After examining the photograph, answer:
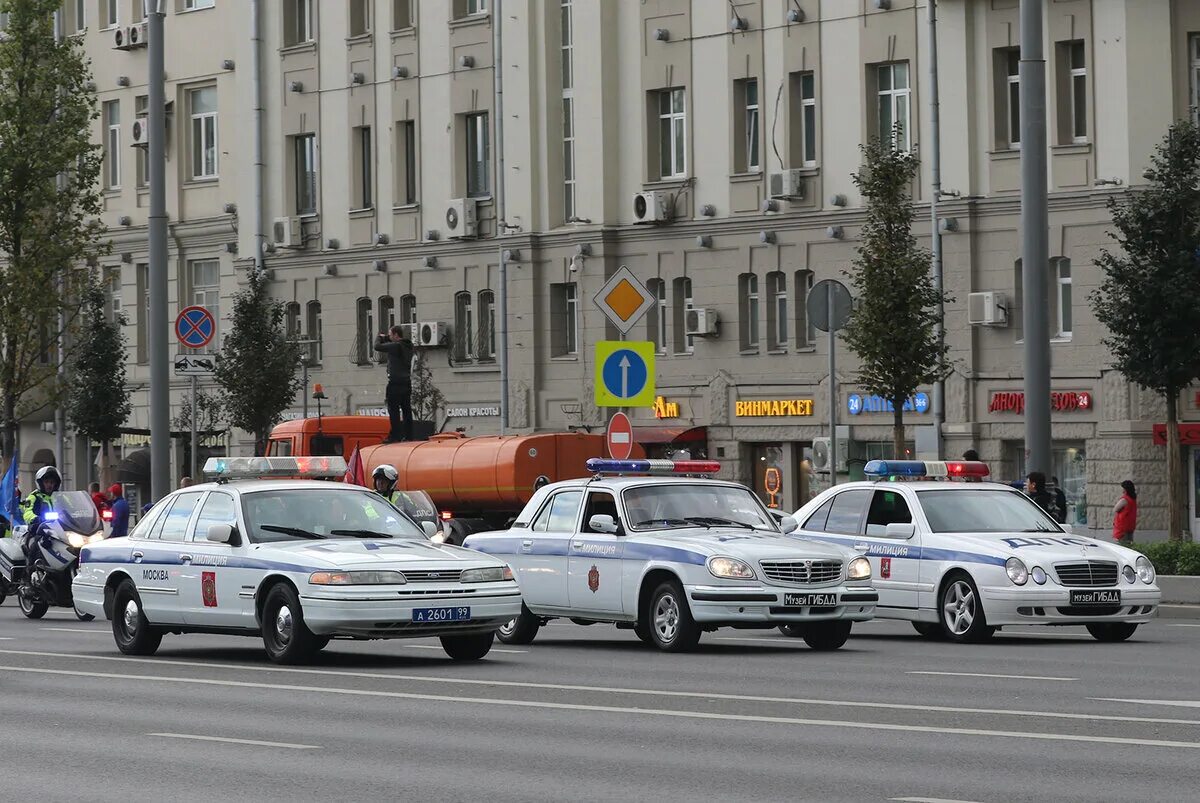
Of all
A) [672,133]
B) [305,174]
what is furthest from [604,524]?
[305,174]

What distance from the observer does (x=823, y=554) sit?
20.2m

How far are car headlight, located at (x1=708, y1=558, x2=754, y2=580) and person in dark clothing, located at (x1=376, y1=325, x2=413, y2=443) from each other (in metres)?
13.5

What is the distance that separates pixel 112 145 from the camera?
60188 mm

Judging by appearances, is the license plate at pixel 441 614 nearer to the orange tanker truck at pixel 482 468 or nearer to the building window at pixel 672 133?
the orange tanker truck at pixel 482 468

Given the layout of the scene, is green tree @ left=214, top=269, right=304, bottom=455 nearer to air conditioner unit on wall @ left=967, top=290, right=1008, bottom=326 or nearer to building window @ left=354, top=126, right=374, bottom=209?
building window @ left=354, top=126, right=374, bottom=209

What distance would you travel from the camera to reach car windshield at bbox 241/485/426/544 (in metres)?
19.5

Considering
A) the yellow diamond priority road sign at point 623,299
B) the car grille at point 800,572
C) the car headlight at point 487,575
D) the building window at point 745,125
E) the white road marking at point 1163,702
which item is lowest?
the white road marking at point 1163,702

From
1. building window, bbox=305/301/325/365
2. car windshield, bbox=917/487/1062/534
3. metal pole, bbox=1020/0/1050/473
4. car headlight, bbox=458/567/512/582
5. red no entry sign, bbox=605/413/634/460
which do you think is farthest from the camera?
building window, bbox=305/301/325/365

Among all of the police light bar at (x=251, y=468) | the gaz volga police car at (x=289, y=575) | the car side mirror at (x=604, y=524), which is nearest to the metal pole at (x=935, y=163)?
the police light bar at (x=251, y=468)

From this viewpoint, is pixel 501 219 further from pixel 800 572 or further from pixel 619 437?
pixel 800 572

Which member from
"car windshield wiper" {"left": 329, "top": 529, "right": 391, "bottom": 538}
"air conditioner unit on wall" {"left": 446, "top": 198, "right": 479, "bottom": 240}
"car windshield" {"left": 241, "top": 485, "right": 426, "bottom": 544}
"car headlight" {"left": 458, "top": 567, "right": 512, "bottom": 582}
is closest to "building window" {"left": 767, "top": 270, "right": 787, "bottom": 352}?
"air conditioner unit on wall" {"left": 446, "top": 198, "right": 479, "bottom": 240}

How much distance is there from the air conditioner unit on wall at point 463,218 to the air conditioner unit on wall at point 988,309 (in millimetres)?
12657

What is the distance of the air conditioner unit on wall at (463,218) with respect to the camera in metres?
50.4

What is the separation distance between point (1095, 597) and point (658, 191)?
2707cm
